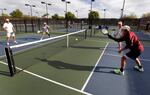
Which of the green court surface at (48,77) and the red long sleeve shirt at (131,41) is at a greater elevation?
the red long sleeve shirt at (131,41)

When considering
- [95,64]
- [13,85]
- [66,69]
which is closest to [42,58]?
[66,69]

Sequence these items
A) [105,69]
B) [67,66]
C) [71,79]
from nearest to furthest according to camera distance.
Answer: [71,79]
[105,69]
[67,66]

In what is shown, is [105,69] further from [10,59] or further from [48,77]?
[10,59]

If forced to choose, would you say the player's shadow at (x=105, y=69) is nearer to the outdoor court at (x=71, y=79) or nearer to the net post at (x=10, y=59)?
the outdoor court at (x=71, y=79)

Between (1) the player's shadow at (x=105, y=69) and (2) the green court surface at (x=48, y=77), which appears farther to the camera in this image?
(1) the player's shadow at (x=105, y=69)

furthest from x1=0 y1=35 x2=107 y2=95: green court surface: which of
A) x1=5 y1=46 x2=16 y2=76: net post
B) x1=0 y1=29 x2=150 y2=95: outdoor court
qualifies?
x1=5 y1=46 x2=16 y2=76: net post

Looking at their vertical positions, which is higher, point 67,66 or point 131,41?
point 131,41

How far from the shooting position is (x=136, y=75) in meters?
5.81

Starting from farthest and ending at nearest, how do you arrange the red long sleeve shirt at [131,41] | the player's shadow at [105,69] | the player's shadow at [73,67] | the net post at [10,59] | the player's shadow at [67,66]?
the player's shadow at [67,66] < the player's shadow at [73,67] < the player's shadow at [105,69] < the red long sleeve shirt at [131,41] < the net post at [10,59]

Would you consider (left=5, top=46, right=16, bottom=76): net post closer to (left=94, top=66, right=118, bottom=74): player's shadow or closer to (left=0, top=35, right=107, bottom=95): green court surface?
(left=0, top=35, right=107, bottom=95): green court surface

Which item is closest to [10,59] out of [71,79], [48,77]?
[48,77]

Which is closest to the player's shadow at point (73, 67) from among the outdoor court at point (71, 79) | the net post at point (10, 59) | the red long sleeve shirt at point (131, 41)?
the outdoor court at point (71, 79)

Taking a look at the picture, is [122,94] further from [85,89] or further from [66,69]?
[66,69]

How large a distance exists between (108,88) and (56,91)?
1.47m
